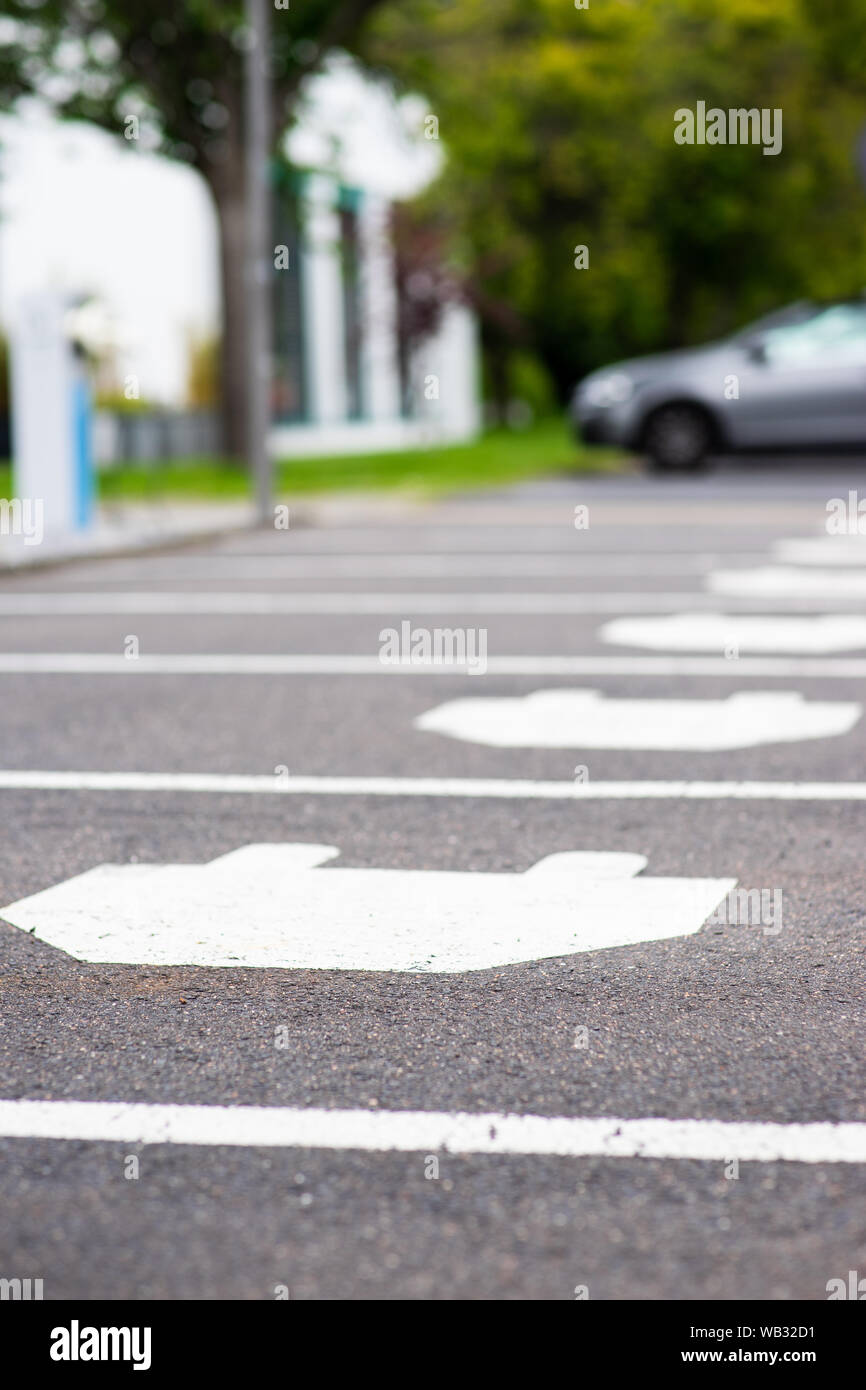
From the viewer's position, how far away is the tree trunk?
26.8 metres

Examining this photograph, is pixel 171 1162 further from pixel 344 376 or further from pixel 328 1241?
pixel 344 376

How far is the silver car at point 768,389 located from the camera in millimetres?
21969

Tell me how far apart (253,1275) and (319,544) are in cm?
1382

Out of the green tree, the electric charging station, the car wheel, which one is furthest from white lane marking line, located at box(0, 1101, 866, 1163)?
the green tree

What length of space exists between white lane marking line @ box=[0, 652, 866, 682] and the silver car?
12710 millimetres

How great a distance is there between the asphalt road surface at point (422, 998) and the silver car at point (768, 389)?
12.6 metres

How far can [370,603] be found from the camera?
1241cm

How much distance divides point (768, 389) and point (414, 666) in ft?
43.0

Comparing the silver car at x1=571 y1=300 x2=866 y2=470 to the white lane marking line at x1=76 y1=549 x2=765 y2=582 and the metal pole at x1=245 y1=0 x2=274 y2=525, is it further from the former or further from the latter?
the white lane marking line at x1=76 y1=549 x2=765 y2=582

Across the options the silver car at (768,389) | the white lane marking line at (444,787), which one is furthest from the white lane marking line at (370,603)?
the silver car at (768,389)

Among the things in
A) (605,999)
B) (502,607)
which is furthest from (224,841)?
(502,607)

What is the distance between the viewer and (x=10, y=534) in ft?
56.2

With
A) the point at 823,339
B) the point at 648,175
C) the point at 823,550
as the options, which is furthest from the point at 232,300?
the point at 648,175

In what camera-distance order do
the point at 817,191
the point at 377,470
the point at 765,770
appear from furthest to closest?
the point at 817,191 → the point at 377,470 → the point at 765,770
